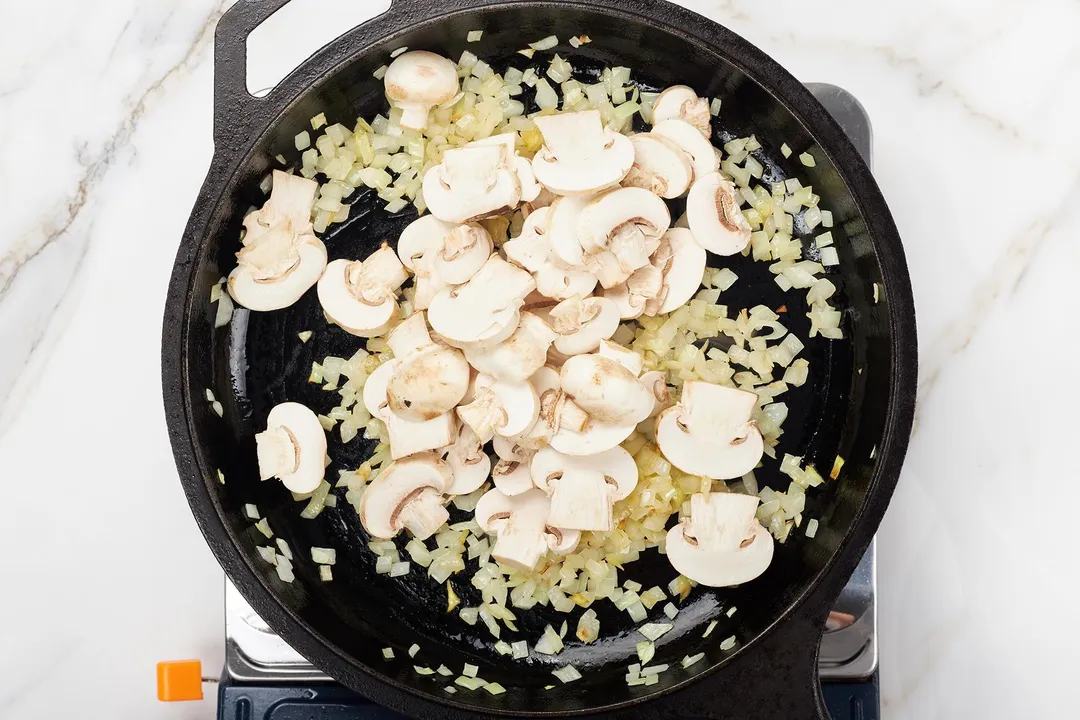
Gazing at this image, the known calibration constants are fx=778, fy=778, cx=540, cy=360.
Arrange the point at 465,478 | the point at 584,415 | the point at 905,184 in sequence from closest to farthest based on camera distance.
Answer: the point at 584,415 → the point at 465,478 → the point at 905,184

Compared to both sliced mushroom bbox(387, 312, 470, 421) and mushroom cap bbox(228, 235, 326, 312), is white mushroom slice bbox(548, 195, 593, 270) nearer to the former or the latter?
sliced mushroom bbox(387, 312, 470, 421)

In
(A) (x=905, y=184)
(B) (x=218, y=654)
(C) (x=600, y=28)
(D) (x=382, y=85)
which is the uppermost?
(C) (x=600, y=28)

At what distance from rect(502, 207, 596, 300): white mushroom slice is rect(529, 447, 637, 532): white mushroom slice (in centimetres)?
27

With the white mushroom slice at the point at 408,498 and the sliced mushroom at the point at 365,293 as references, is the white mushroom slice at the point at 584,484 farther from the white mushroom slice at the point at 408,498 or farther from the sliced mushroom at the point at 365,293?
the sliced mushroom at the point at 365,293

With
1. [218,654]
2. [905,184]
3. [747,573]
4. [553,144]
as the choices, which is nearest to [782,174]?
[905,184]

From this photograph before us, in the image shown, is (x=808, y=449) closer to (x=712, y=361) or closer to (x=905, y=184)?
(x=712, y=361)

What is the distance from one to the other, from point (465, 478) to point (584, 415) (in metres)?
0.26

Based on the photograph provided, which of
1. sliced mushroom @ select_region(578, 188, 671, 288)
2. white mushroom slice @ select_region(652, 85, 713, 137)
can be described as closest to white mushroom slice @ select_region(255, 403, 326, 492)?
sliced mushroom @ select_region(578, 188, 671, 288)

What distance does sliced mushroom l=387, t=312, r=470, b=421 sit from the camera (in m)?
1.25

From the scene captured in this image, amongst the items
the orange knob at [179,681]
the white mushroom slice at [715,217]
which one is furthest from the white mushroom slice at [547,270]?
the orange knob at [179,681]

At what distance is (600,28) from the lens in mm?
1329

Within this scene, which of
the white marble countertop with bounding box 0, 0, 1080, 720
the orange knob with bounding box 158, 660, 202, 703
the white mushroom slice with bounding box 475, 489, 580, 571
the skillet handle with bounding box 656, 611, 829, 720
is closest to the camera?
the skillet handle with bounding box 656, 611, 829, 720

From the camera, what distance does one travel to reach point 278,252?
136cm
